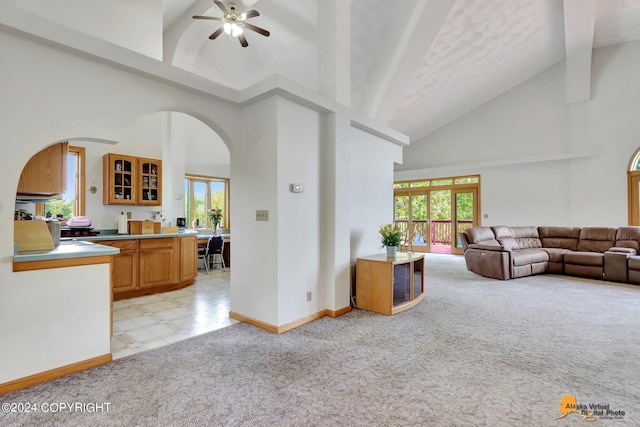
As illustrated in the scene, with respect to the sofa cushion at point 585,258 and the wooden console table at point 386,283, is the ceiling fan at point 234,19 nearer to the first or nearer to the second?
the wooden console table at point 386,283

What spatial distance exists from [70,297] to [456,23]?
6877mm

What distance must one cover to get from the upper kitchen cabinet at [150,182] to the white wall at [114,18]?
1.76m

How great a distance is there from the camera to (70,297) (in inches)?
90.4

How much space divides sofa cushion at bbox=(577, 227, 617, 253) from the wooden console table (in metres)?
4.80

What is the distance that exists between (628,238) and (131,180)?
9158 mm

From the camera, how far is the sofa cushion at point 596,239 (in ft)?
20.1

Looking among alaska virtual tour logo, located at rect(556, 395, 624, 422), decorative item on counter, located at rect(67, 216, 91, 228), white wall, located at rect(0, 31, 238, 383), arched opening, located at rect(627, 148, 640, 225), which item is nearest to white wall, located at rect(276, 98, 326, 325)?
white wall, located at rect(0, 31, 238, 383)

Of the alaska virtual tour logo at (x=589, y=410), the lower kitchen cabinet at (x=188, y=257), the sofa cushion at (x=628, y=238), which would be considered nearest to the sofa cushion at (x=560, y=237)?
the sofa cushion at (x=628, y=238)

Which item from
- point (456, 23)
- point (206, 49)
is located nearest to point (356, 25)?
point (456, 23)

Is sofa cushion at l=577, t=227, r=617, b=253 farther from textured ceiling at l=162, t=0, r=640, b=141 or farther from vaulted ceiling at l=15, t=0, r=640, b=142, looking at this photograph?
textured ceiling at l=162, t=0, r=640, b=141

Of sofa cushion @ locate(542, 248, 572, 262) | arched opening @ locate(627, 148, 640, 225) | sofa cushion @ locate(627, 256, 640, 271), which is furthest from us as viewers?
arched opening @ locate(627, 148, 640, 225)

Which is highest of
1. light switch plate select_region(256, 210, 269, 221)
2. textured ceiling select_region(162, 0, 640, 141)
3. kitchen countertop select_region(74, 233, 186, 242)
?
textured ceiling select_region(162, 0, 640, 141)

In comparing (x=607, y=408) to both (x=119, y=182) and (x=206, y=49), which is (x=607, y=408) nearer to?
(x=119, y=182)

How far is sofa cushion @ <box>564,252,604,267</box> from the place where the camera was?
5590mm
